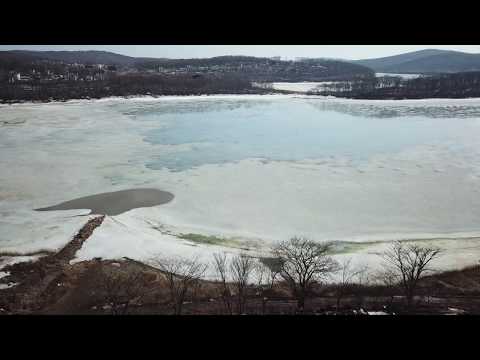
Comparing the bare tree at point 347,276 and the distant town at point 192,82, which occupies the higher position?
the distant town at point 192,82

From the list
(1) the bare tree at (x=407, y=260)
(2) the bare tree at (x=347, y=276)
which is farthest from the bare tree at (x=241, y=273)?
(1) the bare tree at (x=407, y=260)

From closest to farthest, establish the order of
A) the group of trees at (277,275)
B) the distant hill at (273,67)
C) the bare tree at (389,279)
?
the group of trees at (277,275) → the bare tree at (389,279) → the distant hill at (273,67)

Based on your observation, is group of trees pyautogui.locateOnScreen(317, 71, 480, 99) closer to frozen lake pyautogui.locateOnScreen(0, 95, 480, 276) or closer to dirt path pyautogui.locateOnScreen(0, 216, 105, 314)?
frozen lake pyautogui.locateOnScreen(0, 95, 480, 276)

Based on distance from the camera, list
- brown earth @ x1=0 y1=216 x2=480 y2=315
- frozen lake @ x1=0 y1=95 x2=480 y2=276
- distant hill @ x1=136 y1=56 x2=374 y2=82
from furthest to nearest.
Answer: distant hill @ x1=136 y1=56 x2=374 y2=82
frozen lake @ x1=0 y1=95 x2=480 y2=276
brown earth @ x1=0 y1=216 x2=480 y2=315

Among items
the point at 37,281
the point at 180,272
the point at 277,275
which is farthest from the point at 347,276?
the point at 37,281

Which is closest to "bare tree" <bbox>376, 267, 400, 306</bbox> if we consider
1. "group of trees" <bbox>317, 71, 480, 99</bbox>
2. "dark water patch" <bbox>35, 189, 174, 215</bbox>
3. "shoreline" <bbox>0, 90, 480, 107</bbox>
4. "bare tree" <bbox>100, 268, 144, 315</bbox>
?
"bare tree" <bbox>100, 268, 144, 315</bbox>

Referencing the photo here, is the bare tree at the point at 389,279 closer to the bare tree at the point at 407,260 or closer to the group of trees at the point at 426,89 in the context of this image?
the bare tree at the point at 407,260

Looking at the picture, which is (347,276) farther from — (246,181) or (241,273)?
(246,181)
